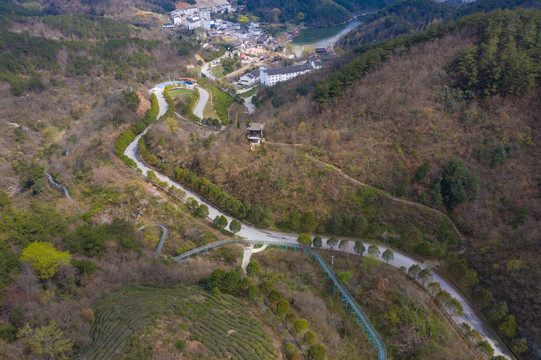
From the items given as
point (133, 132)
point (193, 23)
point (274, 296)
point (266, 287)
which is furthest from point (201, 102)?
point (193, 23)

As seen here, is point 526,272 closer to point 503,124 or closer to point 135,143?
point 503,124

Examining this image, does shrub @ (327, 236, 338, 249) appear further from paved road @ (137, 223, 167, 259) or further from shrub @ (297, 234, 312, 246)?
paved road @ (137, 223, 167, 259)

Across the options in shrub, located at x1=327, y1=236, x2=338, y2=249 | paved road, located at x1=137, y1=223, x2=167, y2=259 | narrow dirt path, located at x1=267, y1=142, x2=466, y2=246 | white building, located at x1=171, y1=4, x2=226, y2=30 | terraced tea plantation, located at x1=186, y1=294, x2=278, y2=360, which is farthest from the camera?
white building, located at x1=171, y1=4, x2=226, y2=30

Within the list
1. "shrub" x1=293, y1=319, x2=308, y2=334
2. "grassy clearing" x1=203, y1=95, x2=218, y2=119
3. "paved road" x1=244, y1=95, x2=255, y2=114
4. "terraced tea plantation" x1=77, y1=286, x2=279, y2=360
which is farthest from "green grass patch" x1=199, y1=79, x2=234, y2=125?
"shrub" x1=293, y1=319, x2=308, y2=334

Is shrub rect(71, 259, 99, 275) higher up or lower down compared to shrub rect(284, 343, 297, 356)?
higher up

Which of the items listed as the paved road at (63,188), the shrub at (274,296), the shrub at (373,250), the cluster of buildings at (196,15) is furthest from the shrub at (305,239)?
the cluster of buildings at (196,15)

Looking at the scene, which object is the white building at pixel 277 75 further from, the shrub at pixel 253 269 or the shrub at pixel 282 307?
the shrub at pixel 282 307

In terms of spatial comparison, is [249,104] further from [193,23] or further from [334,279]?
[193,23]
